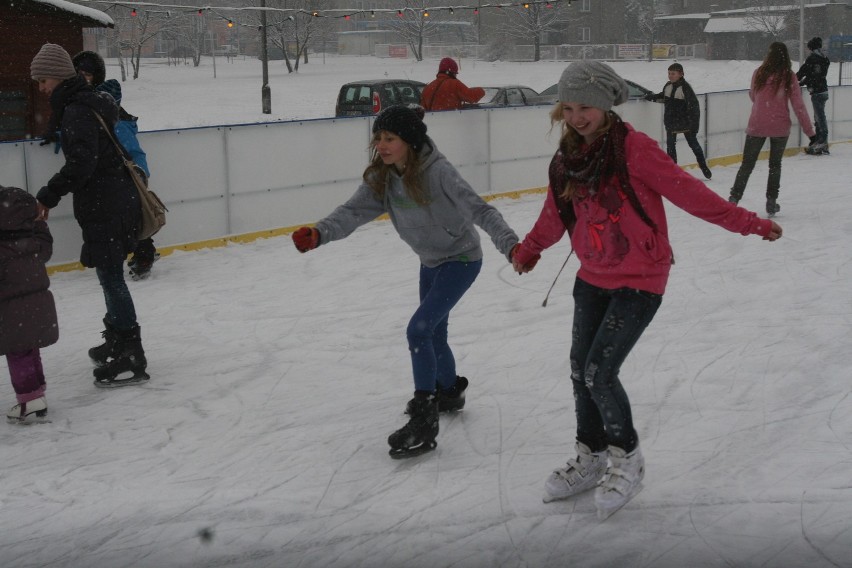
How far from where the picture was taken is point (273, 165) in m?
10.2

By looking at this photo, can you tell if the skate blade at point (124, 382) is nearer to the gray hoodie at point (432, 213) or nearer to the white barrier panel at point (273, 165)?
the gray hoodie at point (432, 213)

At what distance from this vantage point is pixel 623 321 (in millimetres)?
3430

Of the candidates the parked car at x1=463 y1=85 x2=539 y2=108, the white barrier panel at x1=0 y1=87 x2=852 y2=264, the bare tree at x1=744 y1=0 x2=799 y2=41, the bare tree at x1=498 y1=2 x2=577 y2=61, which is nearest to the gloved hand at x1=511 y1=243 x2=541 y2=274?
the white barrier panel at x1=0 y1=87 x2=852 y2=264

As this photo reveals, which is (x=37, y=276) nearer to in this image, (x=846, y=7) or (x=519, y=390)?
(x=519, y=390)

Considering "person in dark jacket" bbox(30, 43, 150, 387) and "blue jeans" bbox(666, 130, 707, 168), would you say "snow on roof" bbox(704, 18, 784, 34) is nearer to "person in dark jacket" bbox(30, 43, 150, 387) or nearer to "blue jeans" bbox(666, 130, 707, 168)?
"blue jeans" bbox(666, 130, 707, 168)

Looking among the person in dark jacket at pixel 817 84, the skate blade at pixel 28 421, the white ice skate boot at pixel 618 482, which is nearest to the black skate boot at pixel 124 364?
the skate blade at pixel 28 421

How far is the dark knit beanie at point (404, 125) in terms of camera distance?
413 centimetres

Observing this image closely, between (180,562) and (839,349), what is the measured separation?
12.2ft

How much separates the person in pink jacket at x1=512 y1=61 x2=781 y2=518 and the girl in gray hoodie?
67cm

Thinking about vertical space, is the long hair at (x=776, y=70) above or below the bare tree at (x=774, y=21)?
below

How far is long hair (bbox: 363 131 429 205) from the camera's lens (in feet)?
13.7

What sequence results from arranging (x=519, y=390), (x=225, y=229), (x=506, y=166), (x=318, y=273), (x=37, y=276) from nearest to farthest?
(x=37, y=276), (x=519, y=390), (x=318, y=273), (x=225, y=229), (x=506, y=166)

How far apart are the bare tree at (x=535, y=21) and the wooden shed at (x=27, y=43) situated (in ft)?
150

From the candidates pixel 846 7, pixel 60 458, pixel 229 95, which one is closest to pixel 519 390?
pixel 60 458
